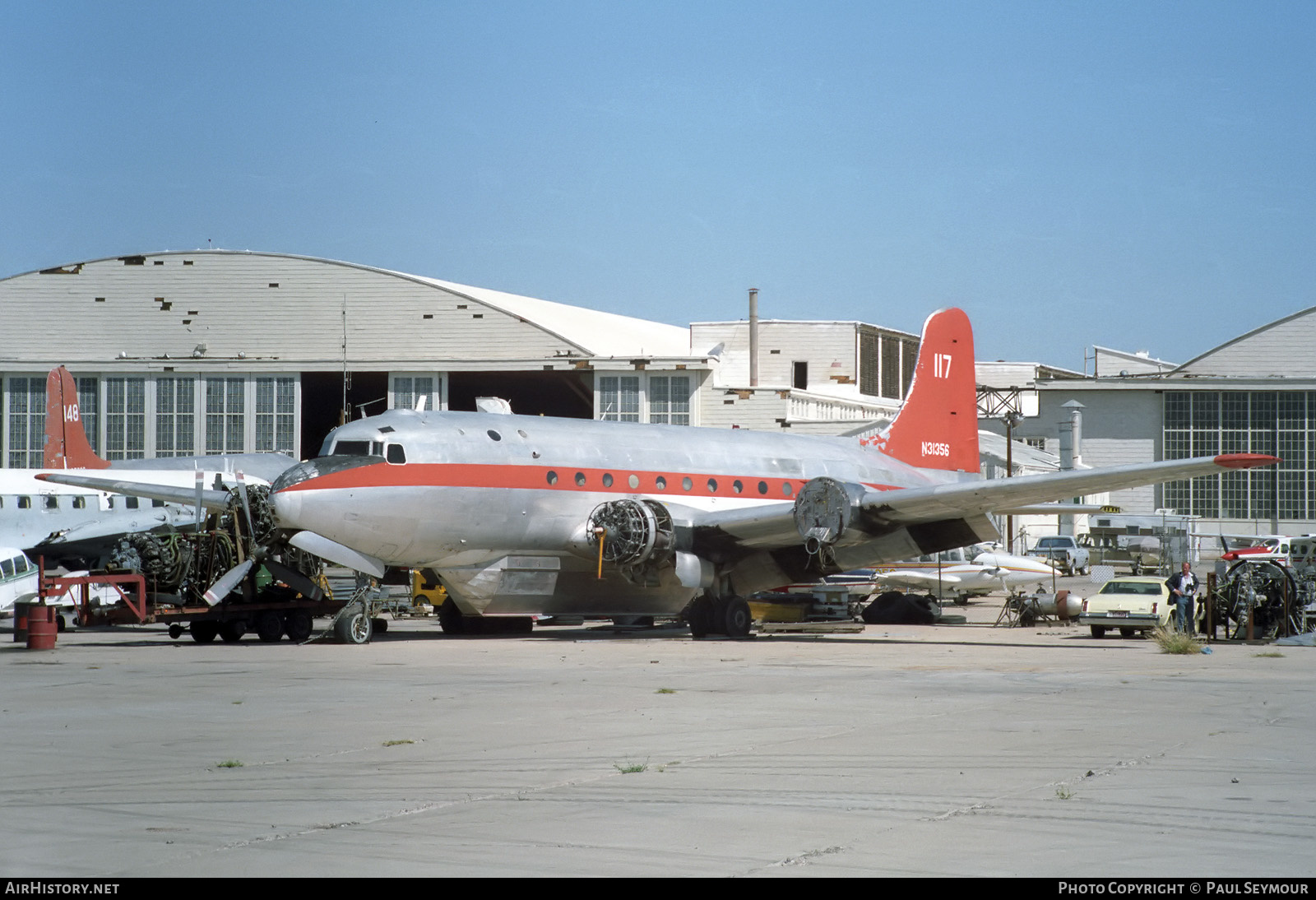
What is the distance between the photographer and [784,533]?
27359mm

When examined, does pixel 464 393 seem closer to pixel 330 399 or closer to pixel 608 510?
pixel 330 399

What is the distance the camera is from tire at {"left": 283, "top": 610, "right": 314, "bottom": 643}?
26.9 meters

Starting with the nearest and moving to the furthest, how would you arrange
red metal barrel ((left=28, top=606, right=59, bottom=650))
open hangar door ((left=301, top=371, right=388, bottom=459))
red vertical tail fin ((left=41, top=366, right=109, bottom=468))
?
red metal barrel ((left=28, top=606, right=59, bottom=650))
red vertical tail fin ((left=41, top=366, right=109, bottom=468))
open hangar door ((left=301, top=371, right=388, bottom=459))

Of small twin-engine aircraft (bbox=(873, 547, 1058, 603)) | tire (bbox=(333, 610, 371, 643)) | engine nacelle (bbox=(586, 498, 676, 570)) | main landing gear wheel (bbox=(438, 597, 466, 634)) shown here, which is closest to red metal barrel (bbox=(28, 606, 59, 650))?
tire (bbox=(333, 610, 371, 643))

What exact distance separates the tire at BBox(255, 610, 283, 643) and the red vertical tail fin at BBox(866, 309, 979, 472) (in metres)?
14.7

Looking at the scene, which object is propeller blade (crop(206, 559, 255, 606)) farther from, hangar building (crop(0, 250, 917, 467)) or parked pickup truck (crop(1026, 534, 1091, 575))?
parked pickup truck (crop(1026, 534, 1091, 575))

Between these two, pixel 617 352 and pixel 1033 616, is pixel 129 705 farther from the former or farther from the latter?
pixel 617 352

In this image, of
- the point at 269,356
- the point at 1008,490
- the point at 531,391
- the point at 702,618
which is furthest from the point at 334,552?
the point at 531,391

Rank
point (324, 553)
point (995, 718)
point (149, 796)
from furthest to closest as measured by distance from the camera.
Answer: point (324, 553), point (995, 718), point (149, 796)

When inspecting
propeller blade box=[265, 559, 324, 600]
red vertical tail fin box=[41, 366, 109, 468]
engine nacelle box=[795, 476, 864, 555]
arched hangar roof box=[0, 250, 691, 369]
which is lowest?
propeller blade box=[265, 559, 324, 600]

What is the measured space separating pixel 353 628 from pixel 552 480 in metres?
4.59

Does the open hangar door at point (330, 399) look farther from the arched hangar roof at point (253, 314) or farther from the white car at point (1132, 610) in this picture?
the white car at point (1132, 610)
